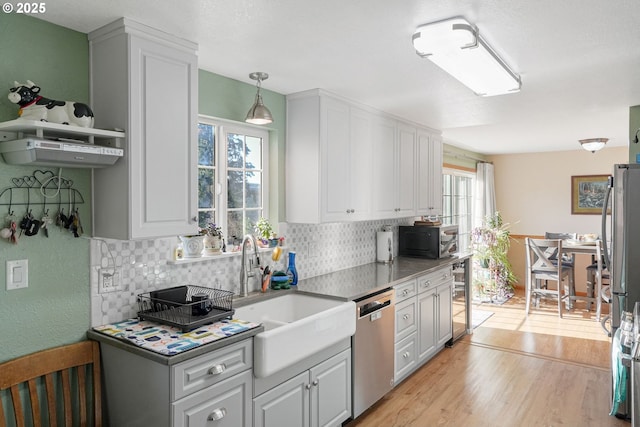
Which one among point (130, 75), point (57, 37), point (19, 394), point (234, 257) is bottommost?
point (19, 394)

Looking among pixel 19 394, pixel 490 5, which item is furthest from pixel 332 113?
pixel 19 394

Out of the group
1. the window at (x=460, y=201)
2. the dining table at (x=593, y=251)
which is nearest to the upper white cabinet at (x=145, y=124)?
the window at (x=460, y=201)

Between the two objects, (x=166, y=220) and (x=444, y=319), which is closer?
(x=166, y=220)

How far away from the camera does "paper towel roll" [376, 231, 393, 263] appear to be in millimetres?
4305

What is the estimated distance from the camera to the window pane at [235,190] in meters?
2.98

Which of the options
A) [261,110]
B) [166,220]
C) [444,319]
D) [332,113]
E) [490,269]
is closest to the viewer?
[166,220]

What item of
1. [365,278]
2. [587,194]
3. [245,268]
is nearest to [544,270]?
[587,194]

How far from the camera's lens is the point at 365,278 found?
3412mm

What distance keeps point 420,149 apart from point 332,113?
1641 millimetres

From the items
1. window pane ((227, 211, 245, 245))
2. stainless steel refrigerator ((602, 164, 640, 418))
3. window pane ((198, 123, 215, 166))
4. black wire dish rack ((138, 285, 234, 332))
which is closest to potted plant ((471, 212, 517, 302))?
stainless steel refrigerator ((602, 164, 640, 418))

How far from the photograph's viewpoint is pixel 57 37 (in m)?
1.99

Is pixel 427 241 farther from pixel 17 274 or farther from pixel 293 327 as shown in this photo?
pixel 17 274

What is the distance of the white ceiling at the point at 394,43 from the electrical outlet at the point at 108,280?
116cm

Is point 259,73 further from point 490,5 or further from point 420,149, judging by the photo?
point 420,149
